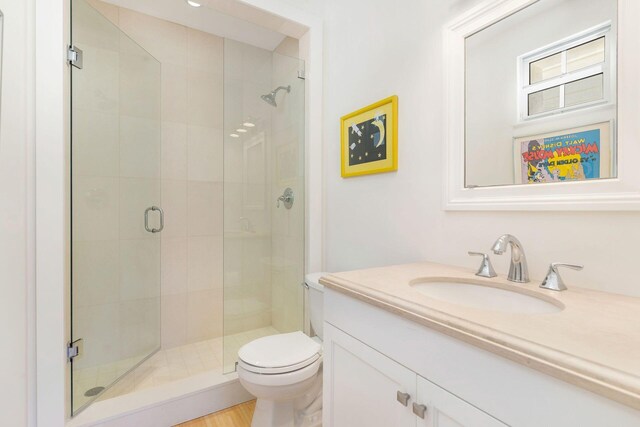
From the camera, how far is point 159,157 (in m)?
2.24

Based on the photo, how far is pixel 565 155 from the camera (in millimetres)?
927

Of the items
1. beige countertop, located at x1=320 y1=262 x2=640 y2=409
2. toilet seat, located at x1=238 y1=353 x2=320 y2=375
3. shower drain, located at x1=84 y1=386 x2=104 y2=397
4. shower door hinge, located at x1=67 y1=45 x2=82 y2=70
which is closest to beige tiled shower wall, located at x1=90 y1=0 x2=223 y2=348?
shower drain, located at x1=84 y1=386 x2=104 y2=397

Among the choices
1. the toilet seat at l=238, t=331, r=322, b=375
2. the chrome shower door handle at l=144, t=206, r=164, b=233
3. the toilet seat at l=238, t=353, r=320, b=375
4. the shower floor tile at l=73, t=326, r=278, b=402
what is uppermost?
the chrome shower door handle at l=144, t=206, r=164, b=233

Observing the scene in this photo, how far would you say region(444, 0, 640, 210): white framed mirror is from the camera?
32.3 inches

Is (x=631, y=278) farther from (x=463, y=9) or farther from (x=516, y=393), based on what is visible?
(x=463, y=9)

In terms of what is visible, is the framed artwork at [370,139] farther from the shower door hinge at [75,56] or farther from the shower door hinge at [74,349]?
the shower door hinge at [74,349]

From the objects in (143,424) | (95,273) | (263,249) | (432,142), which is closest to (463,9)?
(432,142)

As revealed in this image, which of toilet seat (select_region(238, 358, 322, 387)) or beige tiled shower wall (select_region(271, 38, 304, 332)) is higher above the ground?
beige tiled shower wall (select_region(271, 38, 304, 332))

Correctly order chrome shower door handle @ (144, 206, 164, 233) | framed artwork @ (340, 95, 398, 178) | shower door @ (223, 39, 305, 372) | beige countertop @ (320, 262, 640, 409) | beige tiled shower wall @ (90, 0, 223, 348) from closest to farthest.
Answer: beige countertop @ (320, 262, 640, 409), framed artwork @ (340, 95, 398, 178), shower door @ (223, 39, 305, 372), chrome shower door handle @ (144, 206, 164, 233), beige tiled shower wall @ (90, 0, 223, 348)

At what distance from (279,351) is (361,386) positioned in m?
0.66

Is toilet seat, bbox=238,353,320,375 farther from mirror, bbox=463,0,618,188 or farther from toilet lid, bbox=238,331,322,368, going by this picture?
mirror, bbox=463,0,618,188

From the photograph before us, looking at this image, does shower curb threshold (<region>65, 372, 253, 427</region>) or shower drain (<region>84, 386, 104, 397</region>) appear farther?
shower drain (<region>84, 386, 104, 397</region>)

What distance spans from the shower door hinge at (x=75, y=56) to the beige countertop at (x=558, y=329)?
67.3 inches

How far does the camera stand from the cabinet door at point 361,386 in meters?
0.76
